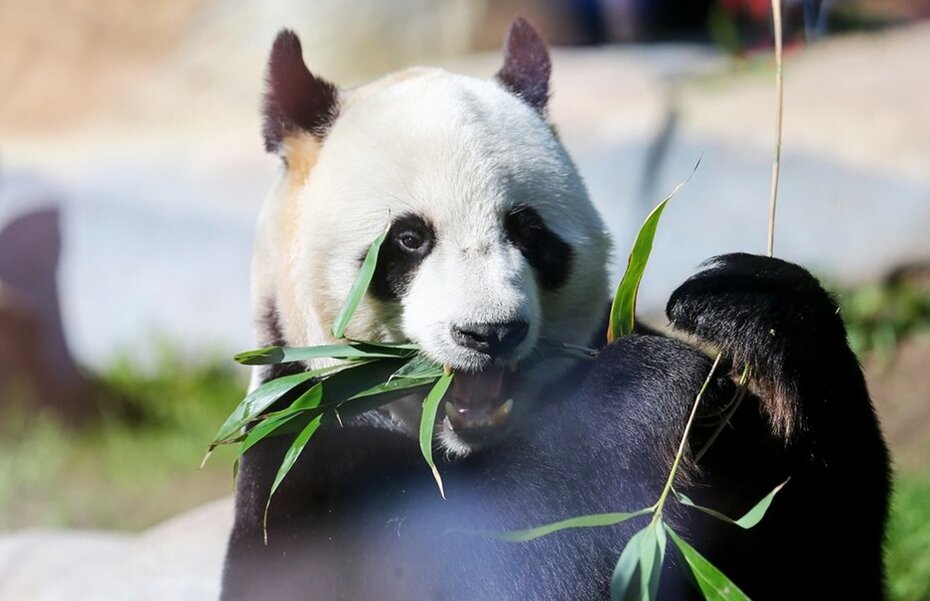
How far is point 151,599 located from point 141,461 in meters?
3.33

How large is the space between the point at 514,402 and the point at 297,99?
1056mm

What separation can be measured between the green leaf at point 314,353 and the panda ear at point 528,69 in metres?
0.96

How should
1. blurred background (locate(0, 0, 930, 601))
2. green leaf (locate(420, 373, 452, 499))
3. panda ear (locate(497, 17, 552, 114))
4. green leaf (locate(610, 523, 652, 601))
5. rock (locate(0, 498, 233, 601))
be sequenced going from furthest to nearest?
blurred background (locate(0, 0, 930, 601)), rock (locate(0, 498, 233, 601)), panda ear (locate(497, 17, 552, 114)), green leaf (locate(420, 373, 452, 499)), green leaf (locate(610, 523, 652, 601))

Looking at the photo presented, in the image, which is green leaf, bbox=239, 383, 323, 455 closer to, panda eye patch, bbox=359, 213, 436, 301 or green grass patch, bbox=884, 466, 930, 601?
panda eye patch, bbox=359, 213, 436, 301

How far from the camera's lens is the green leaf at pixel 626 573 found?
94.7 inches

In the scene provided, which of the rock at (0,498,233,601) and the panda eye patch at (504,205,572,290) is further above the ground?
the panda eye patch at (504,205,572,290)

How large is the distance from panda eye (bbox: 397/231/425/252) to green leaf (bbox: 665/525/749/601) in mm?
928

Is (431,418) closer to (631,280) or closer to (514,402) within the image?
(514,402)

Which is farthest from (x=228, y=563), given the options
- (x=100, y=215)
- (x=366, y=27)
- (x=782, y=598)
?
(x=366, y=27)

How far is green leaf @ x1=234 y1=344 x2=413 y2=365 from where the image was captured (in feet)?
9.20

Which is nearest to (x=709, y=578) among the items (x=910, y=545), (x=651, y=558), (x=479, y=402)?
(x=651, y=558)

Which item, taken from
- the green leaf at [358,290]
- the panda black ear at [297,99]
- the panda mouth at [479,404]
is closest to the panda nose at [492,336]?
the panda mouth at [479,404]

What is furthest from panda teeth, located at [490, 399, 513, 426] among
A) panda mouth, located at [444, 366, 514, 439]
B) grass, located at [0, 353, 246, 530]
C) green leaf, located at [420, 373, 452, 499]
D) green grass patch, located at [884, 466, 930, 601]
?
grass, located at [0, 353, 246, 530]

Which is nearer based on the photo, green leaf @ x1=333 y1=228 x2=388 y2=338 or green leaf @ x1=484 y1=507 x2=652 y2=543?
green leaf @ x1=484 y1=507 x2=652 y2=543
